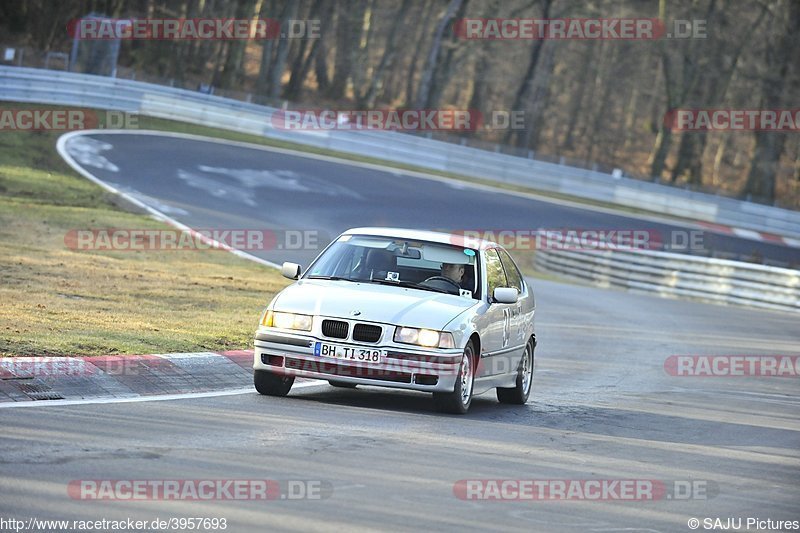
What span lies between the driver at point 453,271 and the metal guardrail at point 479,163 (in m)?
31.4

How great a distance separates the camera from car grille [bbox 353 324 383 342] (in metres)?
10.1

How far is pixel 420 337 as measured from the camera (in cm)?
1016

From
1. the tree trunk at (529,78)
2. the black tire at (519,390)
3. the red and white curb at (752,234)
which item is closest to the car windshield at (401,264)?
the black tire at (519,390)

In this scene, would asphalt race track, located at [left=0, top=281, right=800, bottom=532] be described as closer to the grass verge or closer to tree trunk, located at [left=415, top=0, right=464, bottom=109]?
the grass verge


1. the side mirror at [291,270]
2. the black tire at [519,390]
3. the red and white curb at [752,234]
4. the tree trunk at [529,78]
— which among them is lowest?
the red and white curb at [752,234]

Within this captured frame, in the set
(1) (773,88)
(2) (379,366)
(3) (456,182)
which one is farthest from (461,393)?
(1) (773,88)

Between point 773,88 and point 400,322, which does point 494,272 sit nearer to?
point 400,322

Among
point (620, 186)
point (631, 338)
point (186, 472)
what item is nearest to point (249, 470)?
point (186, 472)

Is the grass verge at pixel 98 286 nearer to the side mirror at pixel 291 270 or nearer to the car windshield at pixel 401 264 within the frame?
the side mirror at pixel 291 270

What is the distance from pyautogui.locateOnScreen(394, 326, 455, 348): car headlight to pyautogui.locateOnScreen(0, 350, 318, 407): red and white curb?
1615 millimetres

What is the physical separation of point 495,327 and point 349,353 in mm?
1738

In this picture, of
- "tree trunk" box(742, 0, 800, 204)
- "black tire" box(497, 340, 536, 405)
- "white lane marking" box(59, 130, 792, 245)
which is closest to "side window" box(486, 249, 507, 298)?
"black tire" box(497, 340, 536, 405)

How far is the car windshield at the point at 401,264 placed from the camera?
1118 cm

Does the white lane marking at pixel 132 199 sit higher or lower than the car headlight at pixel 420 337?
lower
